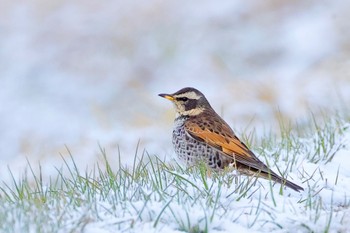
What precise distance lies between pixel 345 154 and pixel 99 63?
40.2ft

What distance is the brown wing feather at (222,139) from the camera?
28.2ft

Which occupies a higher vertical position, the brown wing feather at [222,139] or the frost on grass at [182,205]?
the brown wing feather at [222,139]

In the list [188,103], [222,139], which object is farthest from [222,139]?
[188,103]

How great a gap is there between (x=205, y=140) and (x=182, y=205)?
2.65 m

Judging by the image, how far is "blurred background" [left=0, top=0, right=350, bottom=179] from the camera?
1617cm

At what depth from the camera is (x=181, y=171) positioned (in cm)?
791

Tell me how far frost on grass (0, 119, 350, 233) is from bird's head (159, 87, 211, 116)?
1809 millimetres

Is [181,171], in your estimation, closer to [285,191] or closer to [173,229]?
[285,191]

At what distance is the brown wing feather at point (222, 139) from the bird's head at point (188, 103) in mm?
235

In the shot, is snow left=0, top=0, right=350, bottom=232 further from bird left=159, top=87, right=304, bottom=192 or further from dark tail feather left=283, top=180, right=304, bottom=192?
dark tail feather left=283, top=180, right=304, bottom=192

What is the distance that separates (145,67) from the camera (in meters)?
20.1

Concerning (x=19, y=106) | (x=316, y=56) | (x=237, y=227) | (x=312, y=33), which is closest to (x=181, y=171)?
(x=237, y=227)

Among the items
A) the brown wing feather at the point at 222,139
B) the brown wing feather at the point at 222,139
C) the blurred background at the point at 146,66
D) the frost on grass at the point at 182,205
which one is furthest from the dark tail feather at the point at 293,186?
the blurred background at the point at 146,66

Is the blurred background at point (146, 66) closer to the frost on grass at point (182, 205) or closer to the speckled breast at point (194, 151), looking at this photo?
the speckled breast at point (194, 151)
